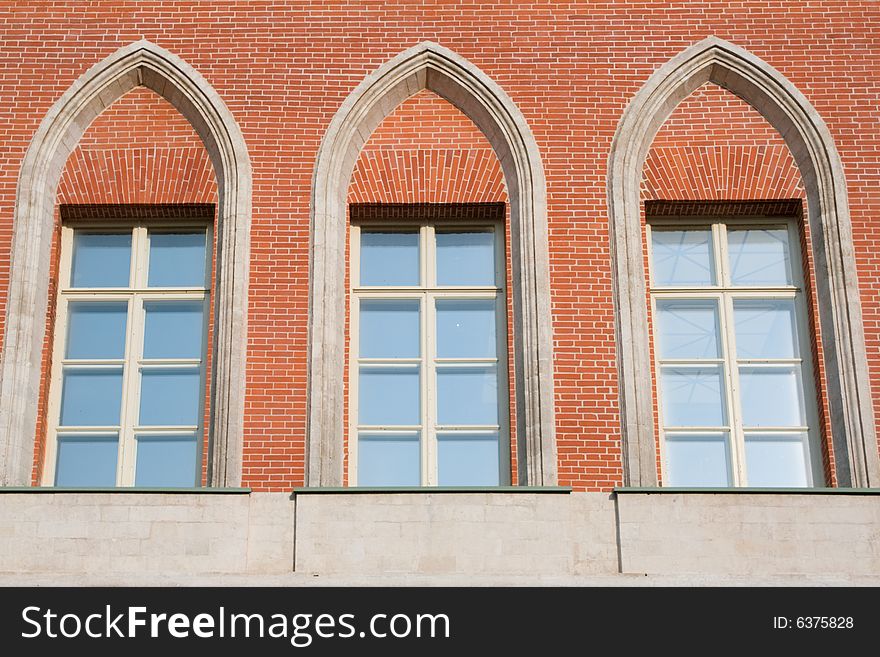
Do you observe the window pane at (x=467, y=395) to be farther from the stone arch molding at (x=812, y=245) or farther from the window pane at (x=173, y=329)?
the window pane at (x=173, y=329)

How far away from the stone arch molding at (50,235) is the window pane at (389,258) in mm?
1006

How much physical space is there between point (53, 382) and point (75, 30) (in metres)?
2.98

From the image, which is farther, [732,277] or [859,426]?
[732,277]

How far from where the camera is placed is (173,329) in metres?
11.8

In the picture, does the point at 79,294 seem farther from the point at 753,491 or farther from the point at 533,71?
the point at 753,491

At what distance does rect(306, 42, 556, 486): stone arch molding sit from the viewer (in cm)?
1110

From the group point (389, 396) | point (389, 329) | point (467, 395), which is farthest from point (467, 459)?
point (389, 329)

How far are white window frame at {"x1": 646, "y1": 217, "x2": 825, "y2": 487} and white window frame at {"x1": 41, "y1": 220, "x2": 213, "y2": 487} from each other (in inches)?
139

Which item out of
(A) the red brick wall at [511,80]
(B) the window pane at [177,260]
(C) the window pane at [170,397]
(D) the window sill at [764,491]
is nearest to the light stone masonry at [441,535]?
(D) the window sill at [764,491]

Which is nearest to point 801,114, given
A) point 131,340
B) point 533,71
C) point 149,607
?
point 533,71

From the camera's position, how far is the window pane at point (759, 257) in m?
12.0

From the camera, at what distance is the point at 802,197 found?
11953 mm

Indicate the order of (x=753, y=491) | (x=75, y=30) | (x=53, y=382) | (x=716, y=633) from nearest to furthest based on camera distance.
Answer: (x=716, y=633), (x=753, y=491), (x=53, y=382), (x=75, y=30)

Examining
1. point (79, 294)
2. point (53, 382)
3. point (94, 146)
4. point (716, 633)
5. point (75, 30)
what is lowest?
point (716, 633)
